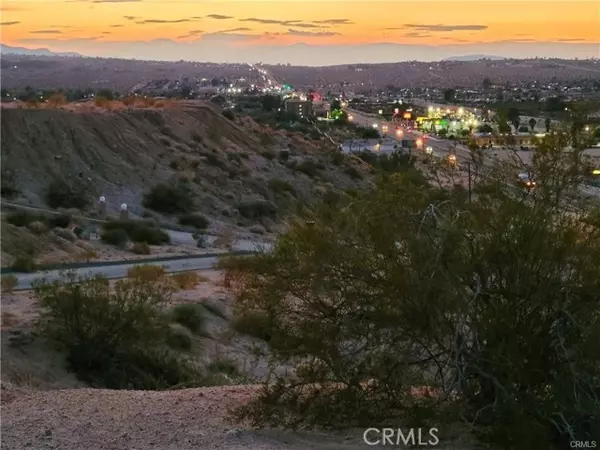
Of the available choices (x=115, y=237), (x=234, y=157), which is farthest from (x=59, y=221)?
(x=234, y=157)

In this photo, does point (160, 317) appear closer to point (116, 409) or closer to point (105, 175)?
point (116, 409)

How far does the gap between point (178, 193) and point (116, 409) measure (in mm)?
37885

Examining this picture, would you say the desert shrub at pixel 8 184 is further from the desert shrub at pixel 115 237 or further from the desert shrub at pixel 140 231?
the desert shrub at pixel 115 237

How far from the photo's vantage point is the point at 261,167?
64125mm

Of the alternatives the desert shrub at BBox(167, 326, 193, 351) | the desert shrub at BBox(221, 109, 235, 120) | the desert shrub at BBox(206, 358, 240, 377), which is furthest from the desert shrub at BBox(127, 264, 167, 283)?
the desert shrub at BBox(221, 109, 235, 120)

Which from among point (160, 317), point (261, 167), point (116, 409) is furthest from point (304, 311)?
point (261, 167)

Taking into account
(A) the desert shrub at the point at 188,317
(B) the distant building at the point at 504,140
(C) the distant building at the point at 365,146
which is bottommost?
(C) the distant building at the point at 365,146

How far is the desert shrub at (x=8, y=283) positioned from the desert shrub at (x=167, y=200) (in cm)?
2349

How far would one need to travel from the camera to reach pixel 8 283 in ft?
76.9

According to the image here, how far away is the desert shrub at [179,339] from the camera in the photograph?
2019 cm

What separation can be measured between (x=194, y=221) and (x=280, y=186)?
40.2ft

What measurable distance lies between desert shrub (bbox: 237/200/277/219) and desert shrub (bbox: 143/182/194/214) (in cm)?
328

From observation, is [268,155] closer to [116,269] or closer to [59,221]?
[59,221]

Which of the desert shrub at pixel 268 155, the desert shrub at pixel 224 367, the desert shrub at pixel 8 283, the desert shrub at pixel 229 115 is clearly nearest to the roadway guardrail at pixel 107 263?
the desert shrub at pixel 8 283
